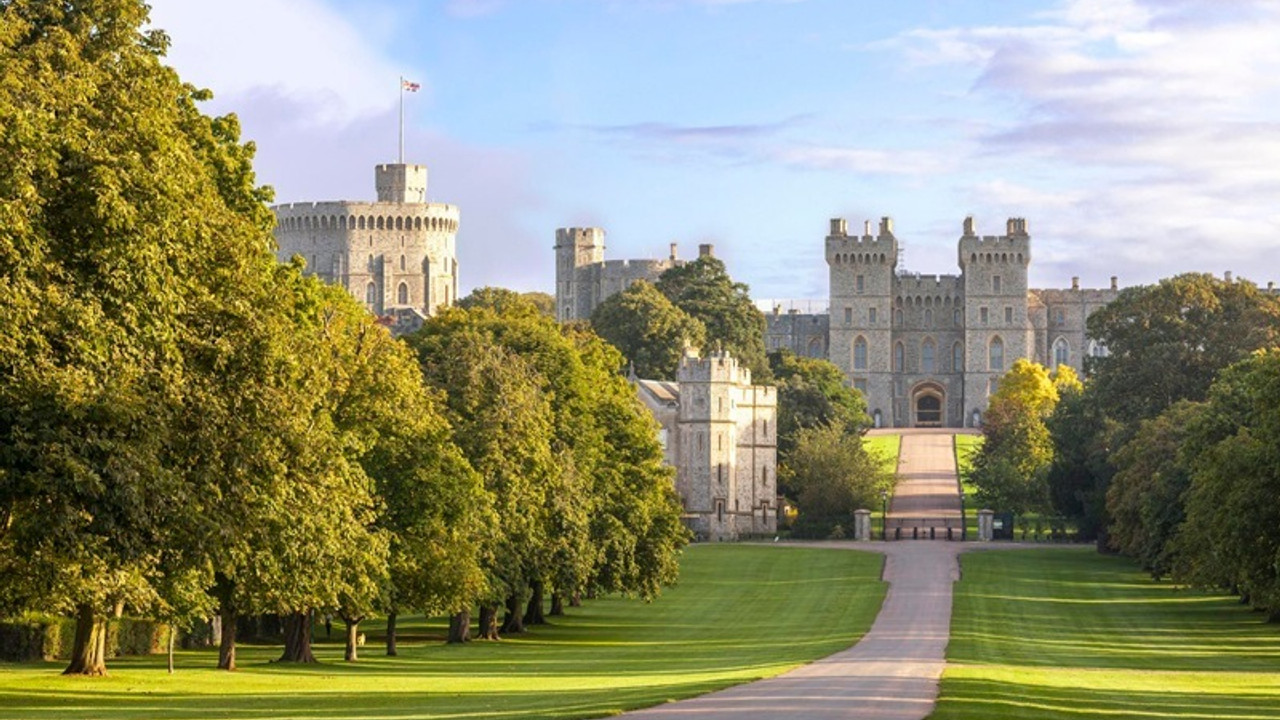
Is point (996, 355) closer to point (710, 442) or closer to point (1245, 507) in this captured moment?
point (710, 442)

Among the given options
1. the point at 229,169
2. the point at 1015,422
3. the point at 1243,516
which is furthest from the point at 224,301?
the point at 1015,422

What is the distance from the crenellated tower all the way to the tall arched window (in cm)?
1541

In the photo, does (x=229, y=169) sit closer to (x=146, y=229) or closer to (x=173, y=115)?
(x=173, y=115)

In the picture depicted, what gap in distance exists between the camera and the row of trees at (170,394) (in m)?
22.2

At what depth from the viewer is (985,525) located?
94500 millimetres

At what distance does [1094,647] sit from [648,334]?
221ft

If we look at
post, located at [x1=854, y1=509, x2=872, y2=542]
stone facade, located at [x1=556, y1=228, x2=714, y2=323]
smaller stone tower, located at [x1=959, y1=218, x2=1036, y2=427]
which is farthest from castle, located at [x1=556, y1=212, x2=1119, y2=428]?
post, located at [x1=854, y1=509, x2=872, y2=542]

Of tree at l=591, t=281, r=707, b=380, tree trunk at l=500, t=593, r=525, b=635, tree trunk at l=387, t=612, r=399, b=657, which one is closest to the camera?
tree trunk at l=387, t=612, r=399, b=657

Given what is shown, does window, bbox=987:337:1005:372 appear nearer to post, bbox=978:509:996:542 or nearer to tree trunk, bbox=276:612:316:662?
post, bbox=978:509:996:542

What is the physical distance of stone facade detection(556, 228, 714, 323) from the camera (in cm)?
17288

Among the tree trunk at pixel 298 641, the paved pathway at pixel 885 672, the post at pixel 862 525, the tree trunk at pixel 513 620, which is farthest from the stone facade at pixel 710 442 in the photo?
the tree trunk at pixel 298 641

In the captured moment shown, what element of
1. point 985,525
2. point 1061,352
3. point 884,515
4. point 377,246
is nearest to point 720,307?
point 884,515

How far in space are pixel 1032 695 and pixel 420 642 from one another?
22.0 meters

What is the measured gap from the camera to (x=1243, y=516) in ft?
129
